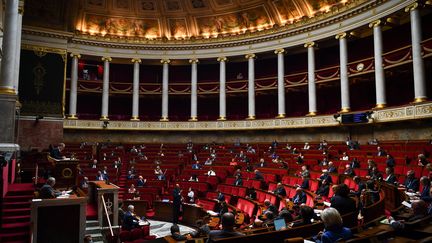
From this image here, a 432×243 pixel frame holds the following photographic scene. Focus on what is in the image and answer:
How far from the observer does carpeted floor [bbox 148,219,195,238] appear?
12.4m

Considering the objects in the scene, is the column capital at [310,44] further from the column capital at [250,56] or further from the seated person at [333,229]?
the seated person at [333,229]

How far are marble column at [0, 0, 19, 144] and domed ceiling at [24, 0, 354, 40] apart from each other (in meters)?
13.4

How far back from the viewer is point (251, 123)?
Result: 1002 inches

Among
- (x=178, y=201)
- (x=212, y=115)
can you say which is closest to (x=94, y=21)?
(x=212, y=115)

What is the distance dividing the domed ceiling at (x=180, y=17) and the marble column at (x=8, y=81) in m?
13.4

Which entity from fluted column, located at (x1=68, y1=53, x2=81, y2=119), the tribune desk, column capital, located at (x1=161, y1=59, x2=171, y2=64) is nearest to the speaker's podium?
the tribune desk

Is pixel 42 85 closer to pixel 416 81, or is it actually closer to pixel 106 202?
pixel 106 202

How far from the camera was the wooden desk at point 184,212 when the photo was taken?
13.3 meters

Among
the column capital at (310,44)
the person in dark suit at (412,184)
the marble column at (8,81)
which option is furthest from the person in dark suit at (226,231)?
the column capital at (310,44)

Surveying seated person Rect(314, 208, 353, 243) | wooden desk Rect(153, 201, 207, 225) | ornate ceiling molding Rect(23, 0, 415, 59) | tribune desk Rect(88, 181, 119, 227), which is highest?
ornate ceiling molding Rect(23, 0, 415, 59)

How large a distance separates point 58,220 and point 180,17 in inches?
945

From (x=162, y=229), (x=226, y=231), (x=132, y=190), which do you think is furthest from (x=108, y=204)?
(x=132, y=190)

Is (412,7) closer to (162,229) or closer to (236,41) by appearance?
(236,41)

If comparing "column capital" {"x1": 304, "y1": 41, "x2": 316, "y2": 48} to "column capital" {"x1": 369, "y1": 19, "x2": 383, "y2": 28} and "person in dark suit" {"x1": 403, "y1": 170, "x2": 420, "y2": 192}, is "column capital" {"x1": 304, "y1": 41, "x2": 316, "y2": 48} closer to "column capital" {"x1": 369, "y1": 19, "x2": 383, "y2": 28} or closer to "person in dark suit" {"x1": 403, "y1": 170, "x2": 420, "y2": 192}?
"column capital" {"x1": 369, "y1": 19, "x2": 383, "y2": 28}
